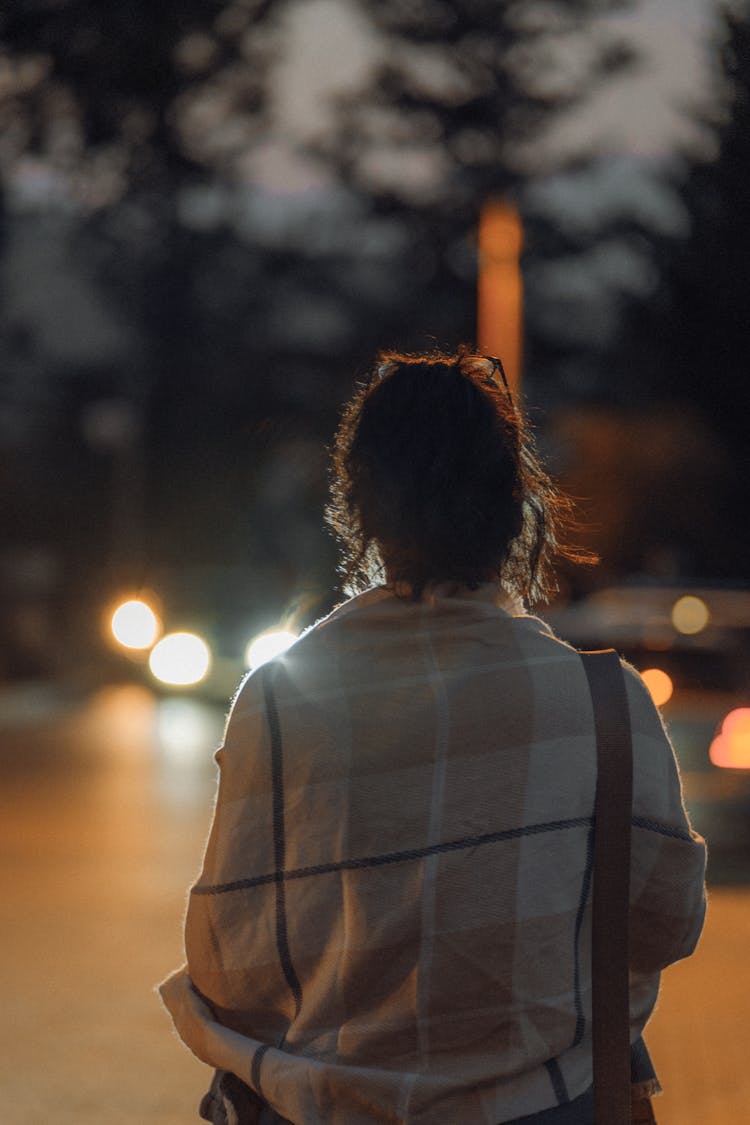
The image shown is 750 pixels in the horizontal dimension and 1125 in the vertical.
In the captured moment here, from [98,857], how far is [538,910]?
6.39 metres

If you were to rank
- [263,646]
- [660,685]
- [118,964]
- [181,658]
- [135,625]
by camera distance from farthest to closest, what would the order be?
[135,625]
[181,658]
[263,646]
[660,685]
[118,964]

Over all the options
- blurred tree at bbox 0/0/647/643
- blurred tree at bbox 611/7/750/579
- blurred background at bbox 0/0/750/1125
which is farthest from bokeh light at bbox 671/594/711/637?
blurred tree at bbox 611/7/750/579

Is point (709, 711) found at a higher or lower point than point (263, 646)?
lower

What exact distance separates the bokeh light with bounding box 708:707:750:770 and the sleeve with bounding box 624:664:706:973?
6459 mm

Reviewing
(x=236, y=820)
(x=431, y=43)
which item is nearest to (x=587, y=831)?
(x=236, y=820)

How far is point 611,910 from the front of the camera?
5.70 ft

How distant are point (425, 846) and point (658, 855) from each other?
27cm

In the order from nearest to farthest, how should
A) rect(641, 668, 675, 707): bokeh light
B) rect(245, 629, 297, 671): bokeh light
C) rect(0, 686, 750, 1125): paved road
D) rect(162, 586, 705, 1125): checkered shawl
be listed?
rect(162, 586, 705, 1125): checkered shawl → rect(0, 686, 750, 1125): paved road → rect(641, 668, 675, 707): bokeh light → rect(245, 629, 297, 671): bokeh light

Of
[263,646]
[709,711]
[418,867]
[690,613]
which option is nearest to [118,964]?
[709,711]

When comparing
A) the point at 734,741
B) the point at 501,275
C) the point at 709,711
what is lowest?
the point at 734,741

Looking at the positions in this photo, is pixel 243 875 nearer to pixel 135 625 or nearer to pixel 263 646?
pixel 263 646

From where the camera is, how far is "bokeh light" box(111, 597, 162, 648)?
44.0 ft

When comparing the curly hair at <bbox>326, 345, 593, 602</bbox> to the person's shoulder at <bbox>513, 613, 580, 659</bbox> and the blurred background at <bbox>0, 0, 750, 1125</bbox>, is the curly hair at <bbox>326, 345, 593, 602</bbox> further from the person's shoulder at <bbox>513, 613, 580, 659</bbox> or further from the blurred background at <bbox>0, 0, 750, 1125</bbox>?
the blurred background at <bbox>0, 0, 750, 1125</bbox>

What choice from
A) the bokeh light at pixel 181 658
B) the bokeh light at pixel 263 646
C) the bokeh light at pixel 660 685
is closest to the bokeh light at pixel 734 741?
the bokeh light at pixel 660 685
